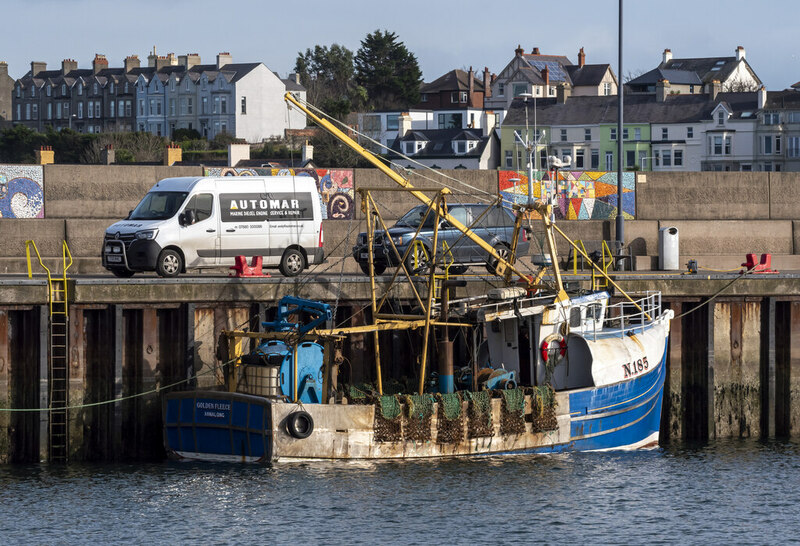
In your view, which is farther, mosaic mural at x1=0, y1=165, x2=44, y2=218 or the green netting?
mosaic mural at x1=0, y1=165, x2=44, y2=218

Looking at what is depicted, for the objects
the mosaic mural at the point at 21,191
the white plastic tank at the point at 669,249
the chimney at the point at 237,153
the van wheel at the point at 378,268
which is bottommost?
the van wheel at the point at 378,268

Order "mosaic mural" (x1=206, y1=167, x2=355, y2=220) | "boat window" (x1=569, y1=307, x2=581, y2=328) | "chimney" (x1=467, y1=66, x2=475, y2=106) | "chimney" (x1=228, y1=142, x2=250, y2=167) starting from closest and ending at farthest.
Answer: "boat window" (x1=569, y1=307, x2=581, y2=328) → "mosaic mural" (x1=206, y1=167, x2=355, y2=220) → "chimney" (x1=228, y1=142, x2=250, y2=167) → "chimney" (x1=467, y1=66, x2=475, y2=106)

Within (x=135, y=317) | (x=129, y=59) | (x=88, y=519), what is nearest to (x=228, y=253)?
(x=135, y=317)

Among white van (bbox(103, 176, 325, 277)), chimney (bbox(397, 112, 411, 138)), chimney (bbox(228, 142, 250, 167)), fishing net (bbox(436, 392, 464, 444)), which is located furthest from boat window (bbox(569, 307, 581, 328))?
chimney (bbox(397, 112, 411, 138))

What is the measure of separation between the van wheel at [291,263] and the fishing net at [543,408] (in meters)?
7.07

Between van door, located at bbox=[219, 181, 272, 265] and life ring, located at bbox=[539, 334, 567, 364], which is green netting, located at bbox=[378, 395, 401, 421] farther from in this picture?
van door, located at bbox=[219, 181, 272, 265]

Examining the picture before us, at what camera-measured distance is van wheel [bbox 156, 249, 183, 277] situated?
2955 cm

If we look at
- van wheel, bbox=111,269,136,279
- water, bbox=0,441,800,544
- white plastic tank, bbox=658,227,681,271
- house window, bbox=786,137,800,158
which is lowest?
water, bbox=0,441,800,544

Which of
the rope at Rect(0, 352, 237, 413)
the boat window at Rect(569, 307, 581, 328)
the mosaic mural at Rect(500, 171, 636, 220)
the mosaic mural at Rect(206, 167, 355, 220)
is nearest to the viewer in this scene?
the rope at Rect(0, 352, 237, 413)

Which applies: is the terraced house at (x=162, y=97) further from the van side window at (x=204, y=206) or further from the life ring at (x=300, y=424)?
the life ring at (x=300, y=424)

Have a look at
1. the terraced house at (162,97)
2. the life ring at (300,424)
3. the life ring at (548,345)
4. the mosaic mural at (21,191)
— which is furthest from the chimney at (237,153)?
the terraced house at (162,97)

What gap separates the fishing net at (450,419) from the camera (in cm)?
2650

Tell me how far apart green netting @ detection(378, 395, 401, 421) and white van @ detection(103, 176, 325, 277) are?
6213 millimetres

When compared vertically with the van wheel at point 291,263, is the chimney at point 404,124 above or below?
above
